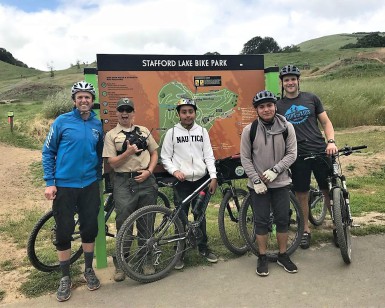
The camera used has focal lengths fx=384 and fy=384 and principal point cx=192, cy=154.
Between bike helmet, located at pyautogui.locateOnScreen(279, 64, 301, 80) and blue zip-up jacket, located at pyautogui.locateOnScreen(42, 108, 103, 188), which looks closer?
blue zip-up jacket, located at pyautogui.locateOnScreen(42, 108, 103, 188)

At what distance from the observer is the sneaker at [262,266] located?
398 centimetres

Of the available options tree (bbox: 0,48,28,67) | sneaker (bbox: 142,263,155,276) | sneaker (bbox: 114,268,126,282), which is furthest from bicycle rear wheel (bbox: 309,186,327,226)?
tree (bbox: 0,48,28,67)

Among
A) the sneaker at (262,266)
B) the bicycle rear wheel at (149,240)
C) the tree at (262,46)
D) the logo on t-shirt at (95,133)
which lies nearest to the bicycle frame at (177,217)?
the bicycle rear wheel at (149,240)

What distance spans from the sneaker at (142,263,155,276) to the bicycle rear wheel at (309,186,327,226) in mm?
2540

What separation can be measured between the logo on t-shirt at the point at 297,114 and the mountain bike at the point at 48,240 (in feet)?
6.09

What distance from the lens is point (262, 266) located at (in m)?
4.05

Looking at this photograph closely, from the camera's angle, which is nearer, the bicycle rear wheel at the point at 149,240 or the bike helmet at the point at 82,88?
the bike helmet at the point at 82,88

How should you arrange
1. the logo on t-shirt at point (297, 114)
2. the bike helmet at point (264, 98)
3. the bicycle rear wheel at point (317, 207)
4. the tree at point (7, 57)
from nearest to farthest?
the bike helmet at point (264, 98) → the logo on t-shirt at point (297, 114) → the bicycle rear wheel at point (317, 207) → the tree at point (7, 57)

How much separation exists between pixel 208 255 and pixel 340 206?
1570 millimetres

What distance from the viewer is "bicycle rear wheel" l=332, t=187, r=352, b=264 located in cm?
404

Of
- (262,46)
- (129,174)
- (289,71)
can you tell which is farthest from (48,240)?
(262,46)

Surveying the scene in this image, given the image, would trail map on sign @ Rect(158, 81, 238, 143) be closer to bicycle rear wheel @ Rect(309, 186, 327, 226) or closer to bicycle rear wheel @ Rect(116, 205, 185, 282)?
bicycle rear wheel @ Rect(116, 205, 185, 282)

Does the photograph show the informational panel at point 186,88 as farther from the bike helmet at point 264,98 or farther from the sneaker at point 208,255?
the sneaker at point 208,255

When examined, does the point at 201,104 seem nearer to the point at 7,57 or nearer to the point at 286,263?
the point at 286,263
